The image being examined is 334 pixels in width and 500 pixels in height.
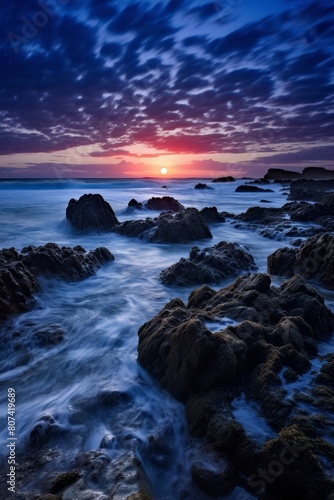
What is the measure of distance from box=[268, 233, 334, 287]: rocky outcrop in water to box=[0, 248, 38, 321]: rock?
5.16m

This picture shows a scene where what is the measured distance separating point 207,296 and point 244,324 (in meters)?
1.38

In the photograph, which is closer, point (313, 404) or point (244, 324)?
point (313, 404)

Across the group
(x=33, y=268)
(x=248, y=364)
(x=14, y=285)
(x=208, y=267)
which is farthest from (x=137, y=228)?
(x=248, y=364)

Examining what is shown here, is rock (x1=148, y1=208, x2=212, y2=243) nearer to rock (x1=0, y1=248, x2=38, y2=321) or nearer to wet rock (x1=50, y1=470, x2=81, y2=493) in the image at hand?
rock (x1=0, y1=248, x2=38, y2=321)

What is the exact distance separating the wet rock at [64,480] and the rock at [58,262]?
187 inches

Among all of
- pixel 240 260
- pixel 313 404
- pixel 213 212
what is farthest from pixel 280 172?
pixel 313 404

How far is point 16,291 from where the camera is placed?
5.59 m

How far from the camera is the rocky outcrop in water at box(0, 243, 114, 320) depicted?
5406 mm

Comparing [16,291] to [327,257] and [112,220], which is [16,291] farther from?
[112,220]

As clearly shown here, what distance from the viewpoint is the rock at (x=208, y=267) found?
7125 mm

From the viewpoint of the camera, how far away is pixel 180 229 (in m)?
11.5

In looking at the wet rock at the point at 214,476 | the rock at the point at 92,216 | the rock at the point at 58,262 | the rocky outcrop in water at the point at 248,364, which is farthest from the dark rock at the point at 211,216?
the wet rock at the point at 214,476

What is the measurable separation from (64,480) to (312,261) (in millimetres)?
6020

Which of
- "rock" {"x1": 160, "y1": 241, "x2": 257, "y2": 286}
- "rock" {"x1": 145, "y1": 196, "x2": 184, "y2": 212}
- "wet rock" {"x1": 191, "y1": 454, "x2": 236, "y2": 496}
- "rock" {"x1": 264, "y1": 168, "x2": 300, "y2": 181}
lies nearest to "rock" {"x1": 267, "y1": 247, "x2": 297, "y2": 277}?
"rock" {"x1": 160, "y1": 241, "x2": 257, "y2": 286}
